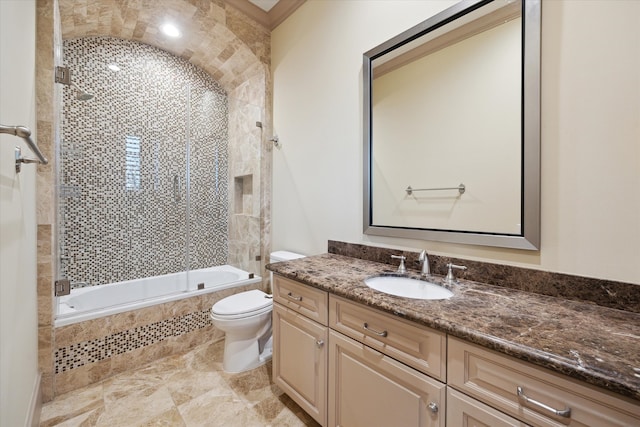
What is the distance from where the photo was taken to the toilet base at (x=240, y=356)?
193 cm

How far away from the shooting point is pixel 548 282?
1096mm

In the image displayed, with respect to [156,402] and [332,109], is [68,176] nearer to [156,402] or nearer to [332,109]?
[156,402]

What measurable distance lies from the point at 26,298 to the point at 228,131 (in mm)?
2298

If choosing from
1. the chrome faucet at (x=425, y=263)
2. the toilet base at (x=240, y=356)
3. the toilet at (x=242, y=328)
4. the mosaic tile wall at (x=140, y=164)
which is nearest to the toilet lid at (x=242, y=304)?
the toilet at (x=242, y=328)

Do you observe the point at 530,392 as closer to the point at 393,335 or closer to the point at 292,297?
the point at 393,335

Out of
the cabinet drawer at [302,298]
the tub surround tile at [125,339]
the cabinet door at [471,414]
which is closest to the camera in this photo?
the cabinet door at [471,414]

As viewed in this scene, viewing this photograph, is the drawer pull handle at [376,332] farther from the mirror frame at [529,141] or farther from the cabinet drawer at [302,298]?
the mirror frame at [529,141]

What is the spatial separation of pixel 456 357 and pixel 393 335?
23 cm

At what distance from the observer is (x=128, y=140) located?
2691mm

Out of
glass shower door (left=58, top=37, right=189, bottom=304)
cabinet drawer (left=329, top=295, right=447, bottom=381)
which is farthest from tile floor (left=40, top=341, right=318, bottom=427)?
glass shower door (left=58, top=37, right=189, bottom=304)

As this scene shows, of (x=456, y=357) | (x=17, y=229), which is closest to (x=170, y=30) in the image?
(x=17, y=229)

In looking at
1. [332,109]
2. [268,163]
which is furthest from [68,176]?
[332,109]

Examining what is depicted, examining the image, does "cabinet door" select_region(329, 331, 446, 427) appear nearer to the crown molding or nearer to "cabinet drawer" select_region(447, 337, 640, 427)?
"cabinet drawer" select_region(447, 337, 640, 427)

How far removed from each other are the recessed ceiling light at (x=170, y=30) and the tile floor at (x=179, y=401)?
9.56 ft
